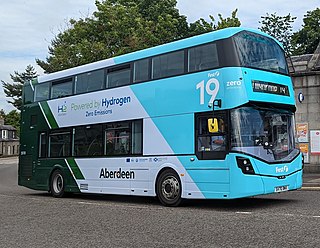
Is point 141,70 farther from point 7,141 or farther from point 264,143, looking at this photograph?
point 7,141

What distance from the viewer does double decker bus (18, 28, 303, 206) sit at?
11.1m

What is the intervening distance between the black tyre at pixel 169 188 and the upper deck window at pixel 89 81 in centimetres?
400

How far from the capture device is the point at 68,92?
1634cm

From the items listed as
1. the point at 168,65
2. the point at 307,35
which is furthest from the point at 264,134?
the point at 307,35

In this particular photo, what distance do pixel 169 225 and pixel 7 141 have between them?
278 ft

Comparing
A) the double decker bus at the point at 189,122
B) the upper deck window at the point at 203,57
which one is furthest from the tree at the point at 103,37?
the upper deck window at the point at 203,57

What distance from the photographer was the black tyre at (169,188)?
40.0 ft

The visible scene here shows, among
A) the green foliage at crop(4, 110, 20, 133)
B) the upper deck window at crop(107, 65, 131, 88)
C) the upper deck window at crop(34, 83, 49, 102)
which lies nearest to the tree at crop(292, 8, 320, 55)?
the upper deck window at crop(34, 83, 49, 102)

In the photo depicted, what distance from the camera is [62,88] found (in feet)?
54.6

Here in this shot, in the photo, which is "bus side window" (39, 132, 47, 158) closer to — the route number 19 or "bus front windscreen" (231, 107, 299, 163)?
the route number 19

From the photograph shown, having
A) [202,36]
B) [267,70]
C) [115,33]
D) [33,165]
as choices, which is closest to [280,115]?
[267,70]

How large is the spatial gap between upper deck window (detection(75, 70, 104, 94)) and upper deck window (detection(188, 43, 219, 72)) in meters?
3.87

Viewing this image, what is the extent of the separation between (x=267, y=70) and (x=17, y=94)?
7713 centimetres

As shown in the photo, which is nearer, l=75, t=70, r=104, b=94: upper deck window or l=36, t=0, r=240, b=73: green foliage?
l=75, t=70, r=104, b=94: upper deck window
